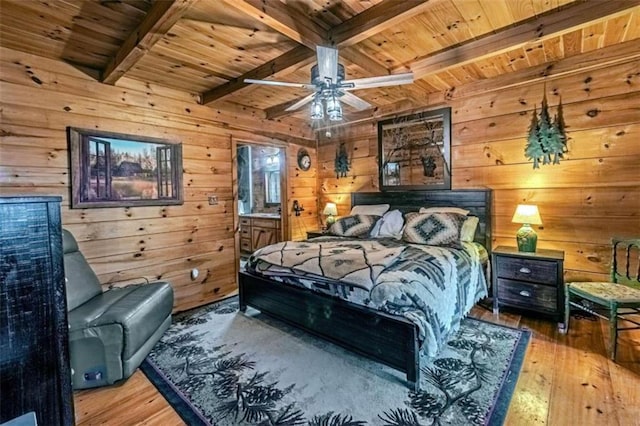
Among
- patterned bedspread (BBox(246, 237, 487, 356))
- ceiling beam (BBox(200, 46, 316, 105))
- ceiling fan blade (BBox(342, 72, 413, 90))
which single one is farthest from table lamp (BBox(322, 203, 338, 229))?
ceiling fan blade (BBox(342, 72, 413, 90))

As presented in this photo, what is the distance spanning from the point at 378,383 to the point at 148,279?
2.61m

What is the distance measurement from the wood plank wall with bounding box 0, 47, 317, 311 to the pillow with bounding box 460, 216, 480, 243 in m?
2.87

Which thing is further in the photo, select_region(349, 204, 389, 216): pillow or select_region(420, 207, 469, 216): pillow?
select_region(349, 204, 389, 216): pillow

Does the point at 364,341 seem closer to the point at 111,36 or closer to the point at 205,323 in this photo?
the point at 205,323

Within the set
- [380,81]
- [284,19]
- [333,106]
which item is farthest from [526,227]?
[284,19]

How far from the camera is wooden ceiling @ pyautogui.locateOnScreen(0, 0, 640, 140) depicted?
2020 mm

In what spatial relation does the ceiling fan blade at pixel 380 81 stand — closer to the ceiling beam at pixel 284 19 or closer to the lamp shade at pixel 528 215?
the ceiling beam at pixel 284 19

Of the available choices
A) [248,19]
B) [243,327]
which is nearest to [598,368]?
[243,327]

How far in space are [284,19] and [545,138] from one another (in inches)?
115

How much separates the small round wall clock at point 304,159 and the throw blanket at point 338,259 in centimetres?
212

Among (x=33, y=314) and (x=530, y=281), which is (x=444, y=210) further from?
(x=33, y=314)

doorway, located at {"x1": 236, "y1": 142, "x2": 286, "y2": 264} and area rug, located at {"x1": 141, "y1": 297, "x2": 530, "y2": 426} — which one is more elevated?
doorway, located at {"x1": 236, "y1": 142, "x2": 286, "y2": 264}

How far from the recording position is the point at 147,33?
2.08m

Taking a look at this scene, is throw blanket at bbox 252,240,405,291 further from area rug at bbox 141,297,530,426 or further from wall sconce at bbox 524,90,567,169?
wall sconce at bbox 524,90,567,169
